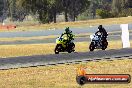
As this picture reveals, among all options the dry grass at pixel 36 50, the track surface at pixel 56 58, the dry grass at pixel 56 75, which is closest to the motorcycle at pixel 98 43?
the dry grass at pixel 36 50

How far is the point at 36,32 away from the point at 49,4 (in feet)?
104

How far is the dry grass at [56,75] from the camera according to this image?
484 inches

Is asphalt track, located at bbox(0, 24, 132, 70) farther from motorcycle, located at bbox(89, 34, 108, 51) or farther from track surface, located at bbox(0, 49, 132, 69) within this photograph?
motorcycle, located at bbox(89, 34, 108, 51)

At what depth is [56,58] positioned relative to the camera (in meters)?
16.0

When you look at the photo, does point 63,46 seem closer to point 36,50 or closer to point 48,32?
point 36,50

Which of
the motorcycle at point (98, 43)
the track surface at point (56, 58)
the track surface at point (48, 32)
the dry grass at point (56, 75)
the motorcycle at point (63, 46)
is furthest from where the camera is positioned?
the track surface at point (48, 32)

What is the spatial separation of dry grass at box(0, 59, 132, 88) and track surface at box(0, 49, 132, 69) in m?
0.28

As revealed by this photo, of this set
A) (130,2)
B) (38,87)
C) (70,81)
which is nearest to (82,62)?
(70,81)

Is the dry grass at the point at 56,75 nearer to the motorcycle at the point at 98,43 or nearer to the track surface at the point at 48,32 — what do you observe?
the motorcycle at the point at 98,43

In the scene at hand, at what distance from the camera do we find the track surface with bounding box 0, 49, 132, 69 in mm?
15211

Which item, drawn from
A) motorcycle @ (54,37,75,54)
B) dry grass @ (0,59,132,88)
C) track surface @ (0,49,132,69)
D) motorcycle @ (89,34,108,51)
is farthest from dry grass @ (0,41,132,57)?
dry grass @ (0,59,132,88)

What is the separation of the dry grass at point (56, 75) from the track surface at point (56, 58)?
11.1 inches

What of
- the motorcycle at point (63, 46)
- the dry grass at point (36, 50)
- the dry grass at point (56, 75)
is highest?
the motorcycle at point (63, 46)

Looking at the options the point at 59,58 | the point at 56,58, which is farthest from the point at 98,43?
the point at 56,58
